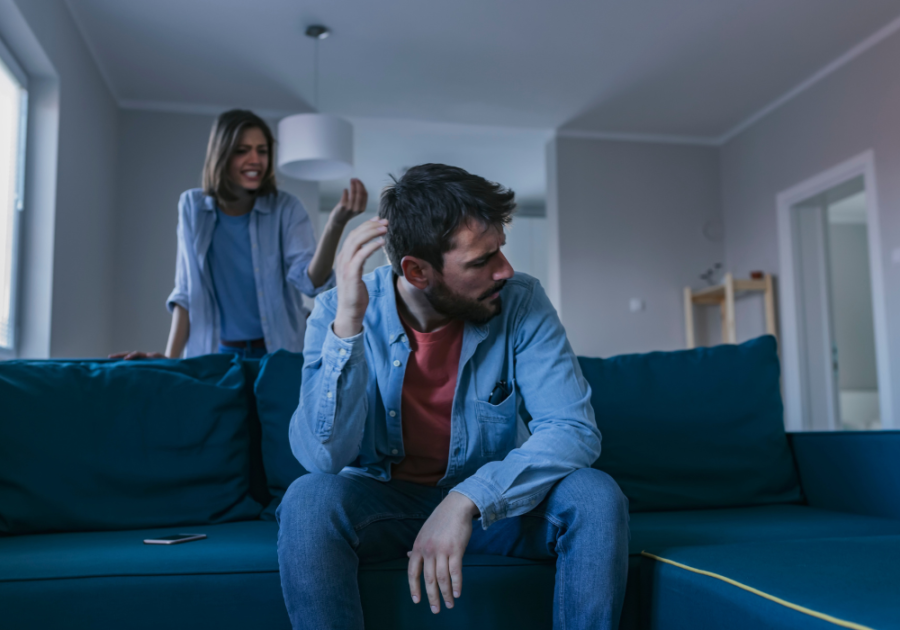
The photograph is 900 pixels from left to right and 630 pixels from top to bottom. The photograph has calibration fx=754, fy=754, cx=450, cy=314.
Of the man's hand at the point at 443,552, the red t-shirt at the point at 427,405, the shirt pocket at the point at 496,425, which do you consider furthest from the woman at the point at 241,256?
the man's hand at the point at 443,552

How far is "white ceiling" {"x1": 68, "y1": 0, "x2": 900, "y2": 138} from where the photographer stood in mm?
3994

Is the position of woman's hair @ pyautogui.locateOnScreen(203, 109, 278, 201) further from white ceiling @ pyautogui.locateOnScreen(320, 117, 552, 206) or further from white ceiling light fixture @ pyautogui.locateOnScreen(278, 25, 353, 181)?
white ceiling @ pyautogui.locateOnScreen(320, 117, 552, 206)

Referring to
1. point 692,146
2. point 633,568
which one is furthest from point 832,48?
point 633,568

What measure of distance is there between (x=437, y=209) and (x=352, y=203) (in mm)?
702

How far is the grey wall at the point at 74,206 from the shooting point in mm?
3494

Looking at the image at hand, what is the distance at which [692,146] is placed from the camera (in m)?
6.06

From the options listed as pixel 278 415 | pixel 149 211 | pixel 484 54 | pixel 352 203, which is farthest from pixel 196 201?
pixel 149 211

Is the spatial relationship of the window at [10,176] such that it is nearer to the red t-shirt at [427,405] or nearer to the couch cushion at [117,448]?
the couch cushion at [117,448]

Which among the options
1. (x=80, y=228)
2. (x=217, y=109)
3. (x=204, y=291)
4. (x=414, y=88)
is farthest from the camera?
(x=217, y=109)

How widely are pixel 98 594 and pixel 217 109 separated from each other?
4.67m

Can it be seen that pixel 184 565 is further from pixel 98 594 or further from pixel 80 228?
pixel 80 228

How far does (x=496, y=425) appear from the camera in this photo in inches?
51.7

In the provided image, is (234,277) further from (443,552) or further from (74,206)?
(74,206)

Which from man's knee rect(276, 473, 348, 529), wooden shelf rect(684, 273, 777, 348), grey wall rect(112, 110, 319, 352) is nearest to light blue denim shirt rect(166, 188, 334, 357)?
man's knee rect(276, 473, 348, 529)
